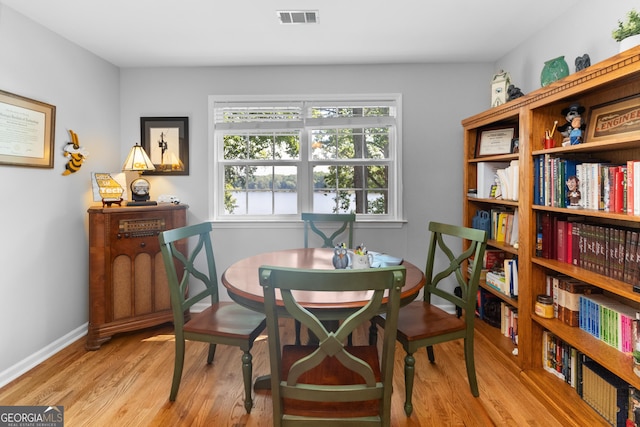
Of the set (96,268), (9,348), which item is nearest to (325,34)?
(96,268)

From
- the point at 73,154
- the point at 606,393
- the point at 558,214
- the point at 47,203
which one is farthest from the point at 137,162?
the point at 606,393

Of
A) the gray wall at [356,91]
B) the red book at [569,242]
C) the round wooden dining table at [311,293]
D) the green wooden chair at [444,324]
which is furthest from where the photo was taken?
the gray wall at [356,91]

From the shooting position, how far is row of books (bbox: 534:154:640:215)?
1675 mm

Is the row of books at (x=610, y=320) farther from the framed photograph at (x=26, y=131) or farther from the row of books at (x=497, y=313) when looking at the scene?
the framed photograph at (x=26, y=131)

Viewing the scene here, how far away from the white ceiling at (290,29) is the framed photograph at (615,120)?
33.8 inches

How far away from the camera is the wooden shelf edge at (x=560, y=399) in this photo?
1.83 meters

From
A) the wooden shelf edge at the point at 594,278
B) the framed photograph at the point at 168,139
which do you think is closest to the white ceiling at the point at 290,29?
the framed photograph at the point at 168,139

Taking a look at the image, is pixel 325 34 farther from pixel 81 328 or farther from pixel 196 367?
pixel 81 328

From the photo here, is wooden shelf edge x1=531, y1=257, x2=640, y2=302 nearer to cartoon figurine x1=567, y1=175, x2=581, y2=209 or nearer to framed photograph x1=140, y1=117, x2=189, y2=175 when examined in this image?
cartoon figurine x1=567, y1=175, x2=581, y2=209

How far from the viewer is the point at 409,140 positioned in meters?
3.42

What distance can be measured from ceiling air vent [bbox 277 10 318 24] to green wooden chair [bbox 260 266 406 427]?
1975 millimetres

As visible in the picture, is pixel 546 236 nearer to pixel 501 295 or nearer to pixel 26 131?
pixel 501 295

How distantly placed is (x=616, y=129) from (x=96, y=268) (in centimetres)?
363

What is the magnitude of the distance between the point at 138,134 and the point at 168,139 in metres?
0.32
